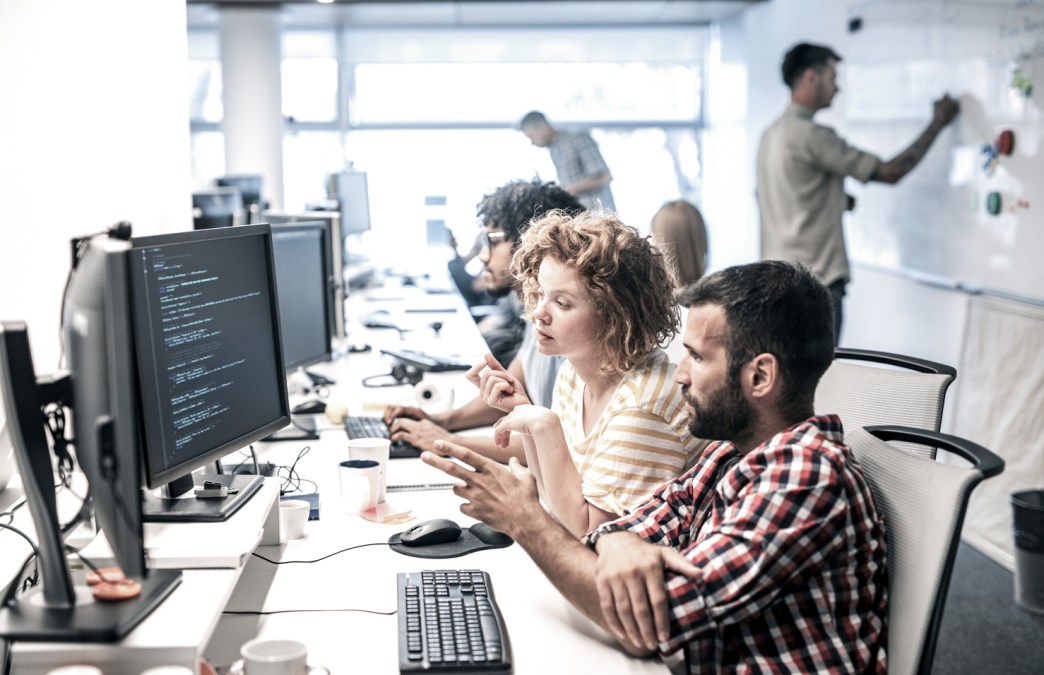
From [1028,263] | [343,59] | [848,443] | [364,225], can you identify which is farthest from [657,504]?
[343,59]

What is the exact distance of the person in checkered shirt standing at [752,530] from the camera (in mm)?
1139

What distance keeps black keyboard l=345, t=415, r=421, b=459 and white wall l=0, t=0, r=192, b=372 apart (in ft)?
2.24

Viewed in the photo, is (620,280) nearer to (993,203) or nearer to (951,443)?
(951,443)

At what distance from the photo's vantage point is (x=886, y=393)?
1556 millimetres

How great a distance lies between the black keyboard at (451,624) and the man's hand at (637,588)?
5.6 inches

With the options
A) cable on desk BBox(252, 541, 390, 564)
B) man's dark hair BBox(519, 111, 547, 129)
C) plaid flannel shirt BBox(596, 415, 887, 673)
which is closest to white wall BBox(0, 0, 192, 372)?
cable on desk BBox(252, 541, 390, 564)

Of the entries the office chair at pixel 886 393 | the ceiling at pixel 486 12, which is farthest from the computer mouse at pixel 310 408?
the ceiling at pixel 486 12

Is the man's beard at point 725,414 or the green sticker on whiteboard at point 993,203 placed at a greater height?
the green sticker on whiteboard at point 993,203

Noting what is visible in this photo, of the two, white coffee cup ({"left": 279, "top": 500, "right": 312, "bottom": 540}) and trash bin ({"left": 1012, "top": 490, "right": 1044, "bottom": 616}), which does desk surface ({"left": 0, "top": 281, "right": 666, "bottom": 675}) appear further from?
trash bin ({"left": 1012, "top": 490, "right": 1044, "bottom": 616})

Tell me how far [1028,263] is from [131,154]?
9.64 feet

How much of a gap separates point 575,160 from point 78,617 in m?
5.54

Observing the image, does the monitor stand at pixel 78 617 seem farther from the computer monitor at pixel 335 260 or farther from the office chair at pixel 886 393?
the computer monitor at pixel 335 260

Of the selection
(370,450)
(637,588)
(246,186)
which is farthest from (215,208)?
(637,588)

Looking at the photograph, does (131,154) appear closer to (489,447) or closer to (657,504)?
(489,447)
